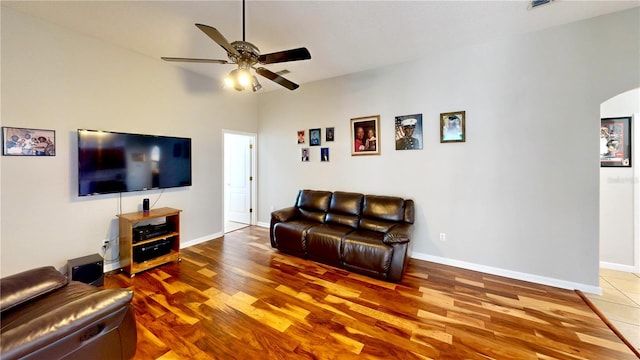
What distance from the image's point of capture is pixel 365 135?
3.89 m

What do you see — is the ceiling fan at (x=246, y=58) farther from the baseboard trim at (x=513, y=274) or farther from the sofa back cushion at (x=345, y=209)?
the baseboard trim at (x=513, y=274)

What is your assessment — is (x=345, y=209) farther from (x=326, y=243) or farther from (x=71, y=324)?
(x=71, y=324)

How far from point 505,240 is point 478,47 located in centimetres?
248

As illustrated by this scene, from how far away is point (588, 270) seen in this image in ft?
8.61

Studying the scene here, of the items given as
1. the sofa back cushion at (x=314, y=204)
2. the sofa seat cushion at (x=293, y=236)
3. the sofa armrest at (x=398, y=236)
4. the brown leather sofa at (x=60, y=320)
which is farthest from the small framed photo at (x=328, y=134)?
the brown leather sofa at (x=60, y=320)

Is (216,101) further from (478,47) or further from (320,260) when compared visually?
(478,47)

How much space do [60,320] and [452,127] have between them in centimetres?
392

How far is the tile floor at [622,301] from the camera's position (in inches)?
80.3

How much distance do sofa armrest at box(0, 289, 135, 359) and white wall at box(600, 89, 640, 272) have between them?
17.1 feet

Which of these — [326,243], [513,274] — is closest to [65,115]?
[326,243]

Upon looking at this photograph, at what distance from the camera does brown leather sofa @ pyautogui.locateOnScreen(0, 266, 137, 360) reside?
1007mm

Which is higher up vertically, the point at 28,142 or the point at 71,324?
the point at 28,142

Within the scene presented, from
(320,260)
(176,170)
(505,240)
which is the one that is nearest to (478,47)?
(505,240)

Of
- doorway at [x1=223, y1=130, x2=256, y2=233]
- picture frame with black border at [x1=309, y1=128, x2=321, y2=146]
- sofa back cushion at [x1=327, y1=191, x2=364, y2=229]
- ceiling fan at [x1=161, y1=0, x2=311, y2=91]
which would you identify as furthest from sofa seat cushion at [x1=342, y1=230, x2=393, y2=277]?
doorway at [x1=223, y1=130, x2=256, y2=233]
